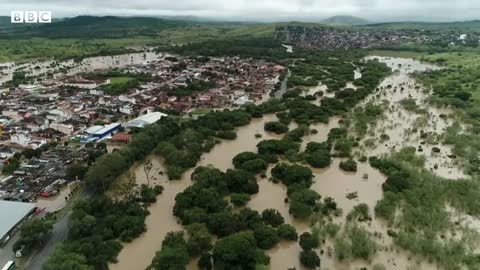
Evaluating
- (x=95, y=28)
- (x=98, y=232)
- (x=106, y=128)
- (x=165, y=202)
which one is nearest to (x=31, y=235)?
(x=98, y=232)

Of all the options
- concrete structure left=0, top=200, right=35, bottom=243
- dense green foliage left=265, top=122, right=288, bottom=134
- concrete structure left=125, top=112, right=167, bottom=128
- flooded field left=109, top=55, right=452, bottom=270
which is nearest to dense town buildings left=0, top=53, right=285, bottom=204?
concrete structure left=125, top=112, right=167, bottom=128

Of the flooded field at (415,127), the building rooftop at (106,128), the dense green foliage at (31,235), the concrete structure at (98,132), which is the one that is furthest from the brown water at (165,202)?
the flooded field at (415,127)

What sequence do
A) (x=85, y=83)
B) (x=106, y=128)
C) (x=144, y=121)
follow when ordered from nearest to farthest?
(x=106, y=128), (x=144, y=121), (x=85, y=83)

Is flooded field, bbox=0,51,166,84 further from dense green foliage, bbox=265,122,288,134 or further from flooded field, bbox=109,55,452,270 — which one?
flooded field, bbox=109,55,452,270

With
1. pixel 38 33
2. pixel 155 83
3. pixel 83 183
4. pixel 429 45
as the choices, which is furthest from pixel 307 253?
pixel 38 33

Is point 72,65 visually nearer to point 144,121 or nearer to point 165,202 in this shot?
point 144,121

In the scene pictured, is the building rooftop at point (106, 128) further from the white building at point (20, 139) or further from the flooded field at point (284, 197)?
the flooded field at point (284, 197)

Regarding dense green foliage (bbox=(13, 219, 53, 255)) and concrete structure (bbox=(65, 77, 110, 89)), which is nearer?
dense green foliage (bbox=(13, 219, 53, 255))
